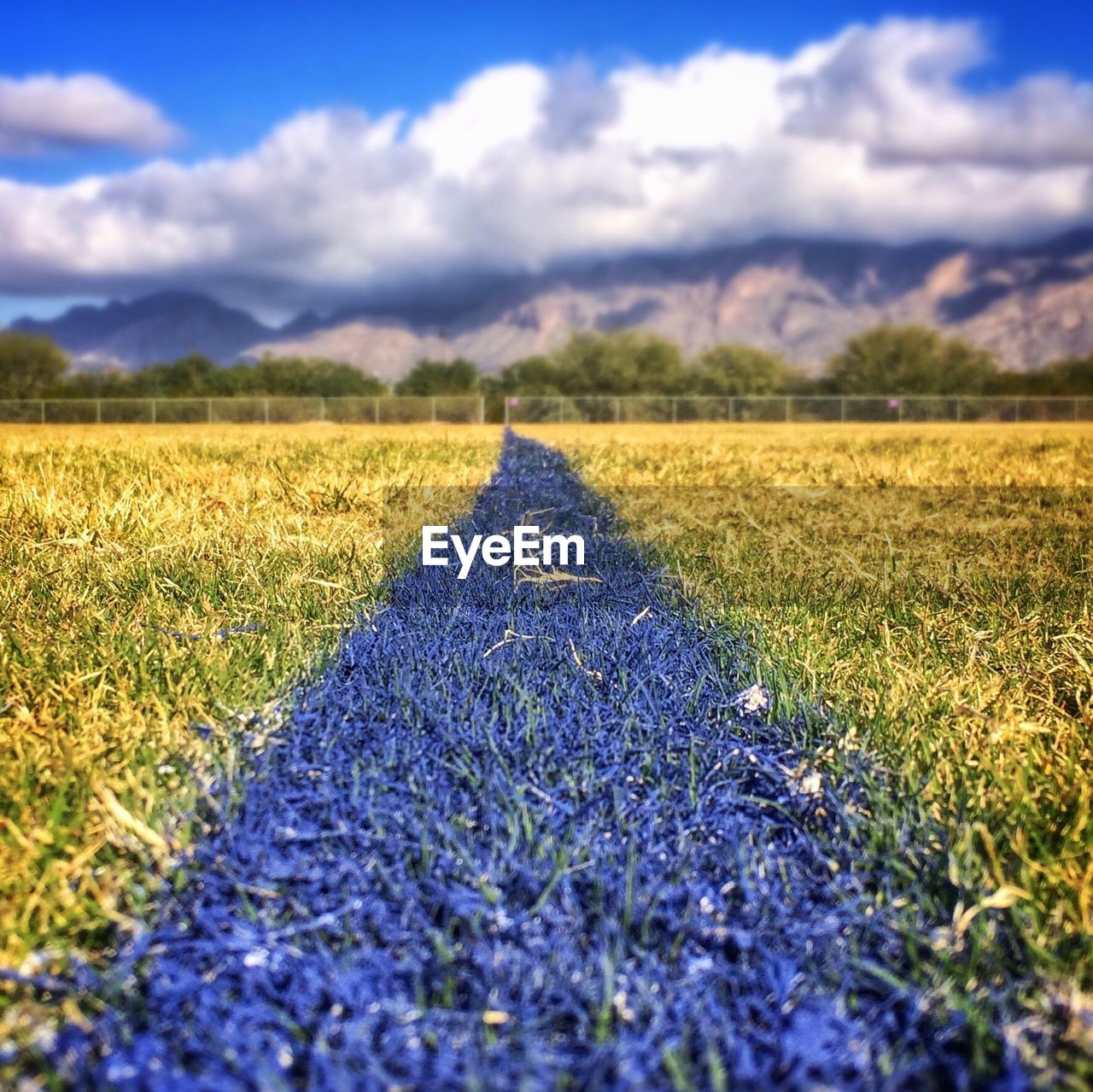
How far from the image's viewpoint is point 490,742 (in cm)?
215

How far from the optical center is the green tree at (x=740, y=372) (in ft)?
264

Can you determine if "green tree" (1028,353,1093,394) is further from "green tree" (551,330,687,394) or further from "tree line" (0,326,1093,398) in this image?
"green tree" (551,330,687,394)

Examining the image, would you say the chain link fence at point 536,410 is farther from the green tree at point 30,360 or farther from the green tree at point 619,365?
the green tree at point 30,360

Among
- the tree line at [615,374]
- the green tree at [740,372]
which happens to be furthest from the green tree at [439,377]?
the green tree at [740,372]

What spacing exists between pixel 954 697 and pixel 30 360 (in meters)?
86.2

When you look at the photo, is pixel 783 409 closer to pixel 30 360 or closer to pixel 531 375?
pixel 531 375

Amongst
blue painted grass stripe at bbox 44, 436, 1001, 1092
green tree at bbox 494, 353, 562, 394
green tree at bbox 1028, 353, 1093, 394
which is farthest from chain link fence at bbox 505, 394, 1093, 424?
blue painted grass stripe at bbox 44, 436, 1001, 1092

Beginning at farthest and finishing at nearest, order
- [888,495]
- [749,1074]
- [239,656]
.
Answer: [888,495] → [239,656] → [749,1074]

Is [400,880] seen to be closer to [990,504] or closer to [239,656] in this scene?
[239,656]

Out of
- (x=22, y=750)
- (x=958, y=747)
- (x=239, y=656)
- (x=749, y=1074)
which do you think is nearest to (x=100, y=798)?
(x=22, y=750)

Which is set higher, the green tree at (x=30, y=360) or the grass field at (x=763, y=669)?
the green tree at (x=30, y=360)

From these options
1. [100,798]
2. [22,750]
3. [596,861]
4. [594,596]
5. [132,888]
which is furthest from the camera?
[594,596]

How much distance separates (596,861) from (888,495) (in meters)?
6.29

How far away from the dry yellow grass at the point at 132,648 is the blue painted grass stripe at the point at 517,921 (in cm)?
14
